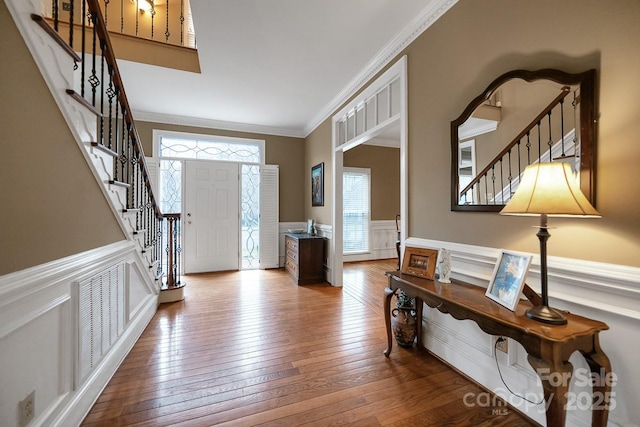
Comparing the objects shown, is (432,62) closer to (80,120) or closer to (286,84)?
(286,84)

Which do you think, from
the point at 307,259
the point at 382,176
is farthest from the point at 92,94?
the point at 382,176

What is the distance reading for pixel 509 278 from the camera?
1.34 m

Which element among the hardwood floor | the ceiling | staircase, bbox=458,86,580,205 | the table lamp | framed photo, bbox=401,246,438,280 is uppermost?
the ceiling

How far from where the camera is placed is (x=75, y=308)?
142cm

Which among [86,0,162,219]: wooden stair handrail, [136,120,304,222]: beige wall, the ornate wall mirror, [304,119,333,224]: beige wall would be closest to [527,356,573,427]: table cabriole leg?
the ornate wall mirror

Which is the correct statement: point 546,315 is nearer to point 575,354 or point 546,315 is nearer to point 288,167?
point 575,354

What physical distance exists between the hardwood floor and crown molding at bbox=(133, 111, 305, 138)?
3243 mm

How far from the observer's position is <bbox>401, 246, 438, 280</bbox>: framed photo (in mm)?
1850

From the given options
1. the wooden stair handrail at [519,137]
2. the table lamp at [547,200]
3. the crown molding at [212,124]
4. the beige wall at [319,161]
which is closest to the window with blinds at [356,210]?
the beige wall at [319,161]

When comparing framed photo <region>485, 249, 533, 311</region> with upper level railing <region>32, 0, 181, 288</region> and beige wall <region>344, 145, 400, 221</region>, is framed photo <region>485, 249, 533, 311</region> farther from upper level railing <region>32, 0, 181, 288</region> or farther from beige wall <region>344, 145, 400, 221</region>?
beige wall <region>344, 145, 400, 221</region>

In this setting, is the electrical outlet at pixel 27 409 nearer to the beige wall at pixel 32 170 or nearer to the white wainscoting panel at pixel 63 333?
the white wainscoting panel at pixel 63 333

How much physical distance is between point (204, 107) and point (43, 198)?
3.47 m

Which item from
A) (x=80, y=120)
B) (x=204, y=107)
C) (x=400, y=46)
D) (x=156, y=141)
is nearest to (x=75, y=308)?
(x=80, y=120)

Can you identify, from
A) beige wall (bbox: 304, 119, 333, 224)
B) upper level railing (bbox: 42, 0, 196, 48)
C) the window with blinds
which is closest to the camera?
upper level railing (bbox: 42, 0, 196, 48)
